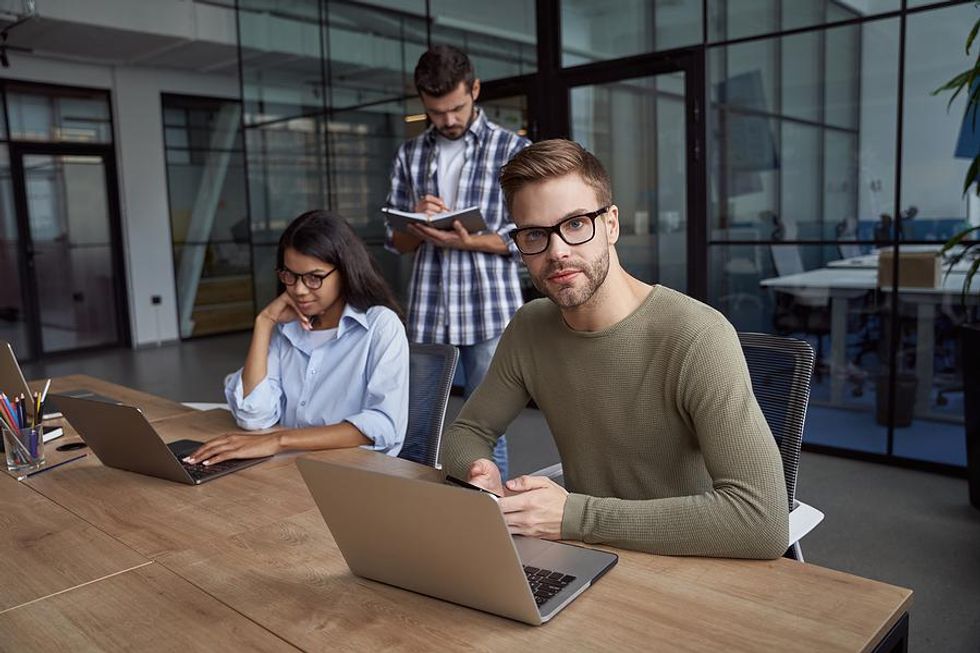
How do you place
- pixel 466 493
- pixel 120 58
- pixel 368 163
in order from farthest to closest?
pixel 120 58, pixel 368 163, pixel 466 493

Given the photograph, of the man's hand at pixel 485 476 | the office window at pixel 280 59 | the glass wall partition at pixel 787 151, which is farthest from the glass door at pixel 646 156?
the man's hand at pixel 485 476

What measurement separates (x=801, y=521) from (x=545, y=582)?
0.61m

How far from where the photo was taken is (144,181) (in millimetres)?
8461

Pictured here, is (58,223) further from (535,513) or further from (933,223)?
(535,513)

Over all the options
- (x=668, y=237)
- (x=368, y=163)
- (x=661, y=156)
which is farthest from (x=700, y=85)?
(x=368, y=163)

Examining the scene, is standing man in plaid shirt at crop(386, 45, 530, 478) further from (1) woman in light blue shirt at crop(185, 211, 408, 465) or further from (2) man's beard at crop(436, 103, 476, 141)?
(1) woman in light blue shirt at crop(185, 211, 408, 465)

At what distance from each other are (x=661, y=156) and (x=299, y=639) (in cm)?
410

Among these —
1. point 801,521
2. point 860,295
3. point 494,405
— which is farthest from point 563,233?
point 860,295

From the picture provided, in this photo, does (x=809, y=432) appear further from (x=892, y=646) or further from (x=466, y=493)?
(x=466, y=493)

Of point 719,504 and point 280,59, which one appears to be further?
point 280,59

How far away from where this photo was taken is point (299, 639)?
1001 mm

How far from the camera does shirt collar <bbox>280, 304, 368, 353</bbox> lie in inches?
82.5

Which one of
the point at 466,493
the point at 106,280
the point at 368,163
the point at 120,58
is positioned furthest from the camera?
the point at 106,280

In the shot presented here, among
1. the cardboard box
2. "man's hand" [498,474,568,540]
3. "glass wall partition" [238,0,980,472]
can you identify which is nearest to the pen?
"man's hand" [498,474,568,540]
